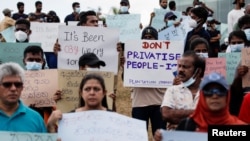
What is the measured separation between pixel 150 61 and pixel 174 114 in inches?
105

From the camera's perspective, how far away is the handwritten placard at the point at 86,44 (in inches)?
342

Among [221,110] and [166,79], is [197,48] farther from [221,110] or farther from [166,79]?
[221,110]

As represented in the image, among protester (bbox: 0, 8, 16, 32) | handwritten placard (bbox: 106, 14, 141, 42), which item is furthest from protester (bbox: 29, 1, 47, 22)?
handwritten placard (bbox: 106, 14, 141, 42)

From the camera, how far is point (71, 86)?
7484 mm

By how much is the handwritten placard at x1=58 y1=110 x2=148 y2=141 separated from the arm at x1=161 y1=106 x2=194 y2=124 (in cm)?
51

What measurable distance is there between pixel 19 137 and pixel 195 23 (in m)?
5.04

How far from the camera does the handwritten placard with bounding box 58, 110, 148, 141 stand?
5875mm

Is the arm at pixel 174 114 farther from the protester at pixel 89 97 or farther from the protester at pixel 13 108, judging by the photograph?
the protester at pixel 13 108

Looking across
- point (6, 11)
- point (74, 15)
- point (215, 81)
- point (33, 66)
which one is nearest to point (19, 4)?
point (6, 11)

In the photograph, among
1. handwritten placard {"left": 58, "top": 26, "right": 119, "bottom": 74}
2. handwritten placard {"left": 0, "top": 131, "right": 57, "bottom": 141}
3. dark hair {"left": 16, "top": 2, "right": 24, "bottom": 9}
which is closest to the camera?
handwritten placard {"left": 0, "top": 131, "right": 57, "bottom": 141}

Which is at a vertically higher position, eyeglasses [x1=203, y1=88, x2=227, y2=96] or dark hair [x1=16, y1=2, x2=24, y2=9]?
dark hair [x1=16, y1=2, x2=24, y2=9]

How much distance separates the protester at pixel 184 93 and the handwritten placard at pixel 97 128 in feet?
1.81

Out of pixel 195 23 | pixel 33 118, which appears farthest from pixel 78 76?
pixel 195 23

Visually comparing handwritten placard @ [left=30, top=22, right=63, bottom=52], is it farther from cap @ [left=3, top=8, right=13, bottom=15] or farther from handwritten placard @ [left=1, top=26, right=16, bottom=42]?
cap @ [left=3, top=8, right=13, bottom=15]
